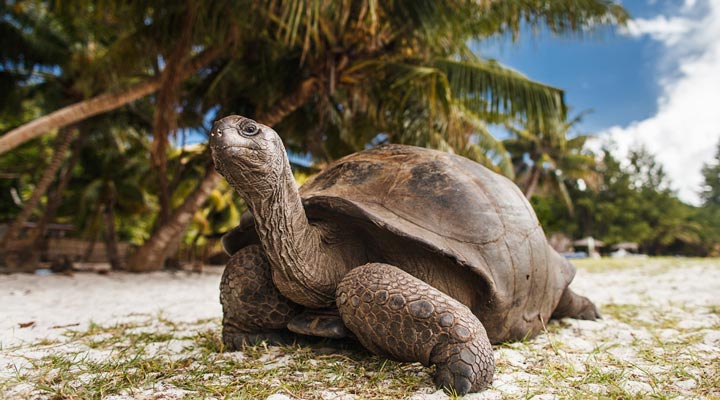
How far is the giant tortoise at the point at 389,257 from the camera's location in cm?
153

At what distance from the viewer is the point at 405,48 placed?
6770 millimetres

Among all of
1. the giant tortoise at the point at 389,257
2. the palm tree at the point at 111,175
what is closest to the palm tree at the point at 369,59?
the giant tortoise at the point at 389,257

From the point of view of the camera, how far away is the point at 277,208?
1.63 meters

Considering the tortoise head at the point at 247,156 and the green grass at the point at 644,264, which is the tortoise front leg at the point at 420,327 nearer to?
the tortoise head at the point at 247,156

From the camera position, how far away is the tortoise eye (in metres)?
1.50

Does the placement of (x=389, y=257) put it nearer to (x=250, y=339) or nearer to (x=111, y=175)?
(x=250, y=339)

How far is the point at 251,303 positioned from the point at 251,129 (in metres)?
0.87

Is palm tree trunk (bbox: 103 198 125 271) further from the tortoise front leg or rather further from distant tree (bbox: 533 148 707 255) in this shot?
distant tree (bbox: 533 148 707 255)

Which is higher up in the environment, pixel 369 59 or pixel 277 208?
pixel 369 59

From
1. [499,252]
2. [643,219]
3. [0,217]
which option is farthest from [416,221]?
[643,219]

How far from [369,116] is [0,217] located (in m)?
14.1

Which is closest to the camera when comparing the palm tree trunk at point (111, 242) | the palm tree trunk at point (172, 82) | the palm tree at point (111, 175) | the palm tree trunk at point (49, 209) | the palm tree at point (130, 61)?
the palm tree at point (130, 61)

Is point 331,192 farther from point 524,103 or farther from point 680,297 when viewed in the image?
point 524,103

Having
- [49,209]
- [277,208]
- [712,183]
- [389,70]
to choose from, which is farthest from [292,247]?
[712,183]
